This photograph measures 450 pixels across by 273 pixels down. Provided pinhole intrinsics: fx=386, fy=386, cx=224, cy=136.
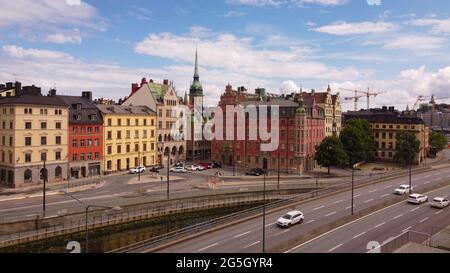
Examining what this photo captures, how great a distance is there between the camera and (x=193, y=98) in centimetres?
13925

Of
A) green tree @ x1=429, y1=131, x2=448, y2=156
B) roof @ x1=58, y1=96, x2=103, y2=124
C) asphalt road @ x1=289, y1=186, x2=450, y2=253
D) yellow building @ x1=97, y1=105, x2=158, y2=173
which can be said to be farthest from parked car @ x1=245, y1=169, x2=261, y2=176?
green tree @ x1=429, y1=131, x2=448, y2=156

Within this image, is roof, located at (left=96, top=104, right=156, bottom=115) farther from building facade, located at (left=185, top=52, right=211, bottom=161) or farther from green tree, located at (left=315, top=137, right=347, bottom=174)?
green tree, located at (left=315, top=137, right=347, bottom=174)

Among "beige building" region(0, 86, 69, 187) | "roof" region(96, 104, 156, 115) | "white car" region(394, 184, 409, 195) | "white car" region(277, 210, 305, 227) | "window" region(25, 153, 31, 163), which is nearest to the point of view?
"white car" region(277, 210, 305, 227)

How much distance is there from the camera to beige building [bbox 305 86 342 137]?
10738 centimetres

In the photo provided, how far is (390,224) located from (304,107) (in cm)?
5114

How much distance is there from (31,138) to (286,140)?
183ft

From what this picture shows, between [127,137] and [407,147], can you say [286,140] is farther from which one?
[127,137]

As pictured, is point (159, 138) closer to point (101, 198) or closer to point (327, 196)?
point (101, 198)

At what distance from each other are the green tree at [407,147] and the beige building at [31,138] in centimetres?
8507

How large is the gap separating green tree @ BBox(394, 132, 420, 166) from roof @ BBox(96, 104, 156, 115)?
6721 cm

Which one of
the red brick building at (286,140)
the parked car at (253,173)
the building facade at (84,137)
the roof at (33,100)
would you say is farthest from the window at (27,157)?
the red brick building at (286,140)
